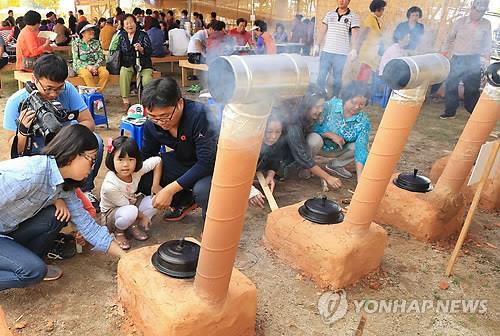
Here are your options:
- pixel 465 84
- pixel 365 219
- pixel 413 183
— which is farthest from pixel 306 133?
pixel 465 84

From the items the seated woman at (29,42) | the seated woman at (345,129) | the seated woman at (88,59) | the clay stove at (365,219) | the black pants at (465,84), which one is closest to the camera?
the clay stove at (365,219)

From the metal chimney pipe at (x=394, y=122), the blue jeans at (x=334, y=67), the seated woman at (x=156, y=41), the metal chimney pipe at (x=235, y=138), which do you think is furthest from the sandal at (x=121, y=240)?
the seated woman at (x=156, y=41)

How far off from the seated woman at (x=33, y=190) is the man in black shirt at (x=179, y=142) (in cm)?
57

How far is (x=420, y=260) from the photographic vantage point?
3.36 meters

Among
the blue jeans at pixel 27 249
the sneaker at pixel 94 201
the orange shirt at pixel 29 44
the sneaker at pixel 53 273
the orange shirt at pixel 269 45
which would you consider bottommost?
the sneaker at pixel 53 273

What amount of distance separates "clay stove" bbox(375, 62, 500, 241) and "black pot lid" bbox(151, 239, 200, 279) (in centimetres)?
217

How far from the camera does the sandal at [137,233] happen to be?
11.0 ft

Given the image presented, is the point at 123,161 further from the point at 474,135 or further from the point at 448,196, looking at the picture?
the point at 474,135

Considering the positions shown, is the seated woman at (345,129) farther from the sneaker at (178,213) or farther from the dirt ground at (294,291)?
the sneaker at (178,213)

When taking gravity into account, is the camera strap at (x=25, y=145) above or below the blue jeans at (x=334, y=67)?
below

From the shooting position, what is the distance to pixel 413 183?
12.3ft

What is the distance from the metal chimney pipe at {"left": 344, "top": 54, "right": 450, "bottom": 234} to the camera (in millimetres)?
2512

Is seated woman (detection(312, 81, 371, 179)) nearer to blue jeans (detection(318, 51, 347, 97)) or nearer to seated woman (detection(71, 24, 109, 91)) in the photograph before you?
blue jeans (detection(318, 51, 347, 97))

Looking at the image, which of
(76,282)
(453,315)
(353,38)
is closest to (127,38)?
(353,38)
